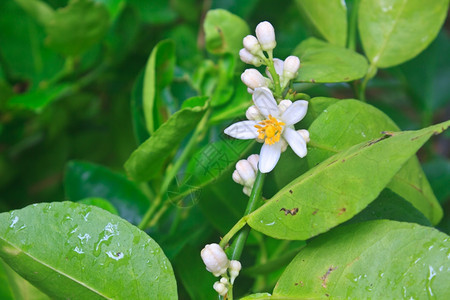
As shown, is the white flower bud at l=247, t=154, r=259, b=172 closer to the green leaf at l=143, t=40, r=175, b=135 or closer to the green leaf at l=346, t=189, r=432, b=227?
the green leaf at l=346, t=189, r=432, b=227

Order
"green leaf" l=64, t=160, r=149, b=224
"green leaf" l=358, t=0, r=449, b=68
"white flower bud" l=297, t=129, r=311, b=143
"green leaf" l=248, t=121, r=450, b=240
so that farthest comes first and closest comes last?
"green leaf" l=64, t=160, r=149, b=224 < "green leaf" l=358, t=0, r=449, b=68 < "white flower bud" l=297, t=129, r=311, b=143 < "green leaf" l=248, t=121, r=450, b=240

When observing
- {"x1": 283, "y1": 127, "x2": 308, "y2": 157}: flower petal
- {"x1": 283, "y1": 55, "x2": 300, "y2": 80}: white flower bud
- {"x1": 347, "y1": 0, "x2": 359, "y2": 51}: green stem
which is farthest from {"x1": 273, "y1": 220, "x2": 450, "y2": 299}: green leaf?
{"x1": 347, "y1": 0, "x2": 359, "y2": 51}: green stem

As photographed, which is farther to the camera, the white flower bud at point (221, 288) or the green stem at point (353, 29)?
the green stem at point (353, 29)

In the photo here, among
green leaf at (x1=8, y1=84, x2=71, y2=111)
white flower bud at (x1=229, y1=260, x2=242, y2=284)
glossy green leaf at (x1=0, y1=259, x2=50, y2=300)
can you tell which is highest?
green leaf at (x1=8, y1=84, x2=71, y2=111)

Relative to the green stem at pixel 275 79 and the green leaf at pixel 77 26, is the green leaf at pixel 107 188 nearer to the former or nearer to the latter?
the green leaf at pixel 77 26

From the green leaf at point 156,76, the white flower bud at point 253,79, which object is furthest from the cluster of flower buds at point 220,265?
the green leaf at point 156,76
